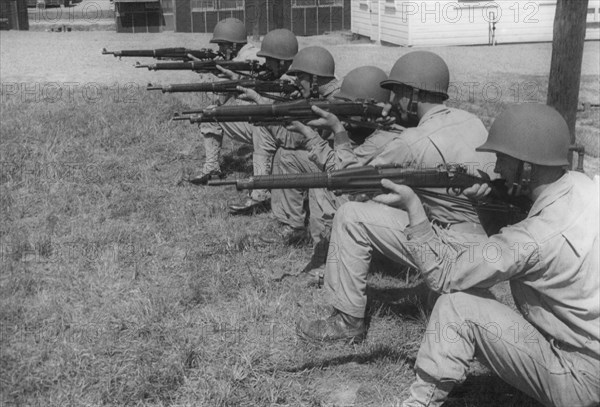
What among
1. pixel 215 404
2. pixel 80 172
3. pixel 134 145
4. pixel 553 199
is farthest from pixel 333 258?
pixel 134 145

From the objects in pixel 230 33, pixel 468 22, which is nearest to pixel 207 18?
pixel 468 22

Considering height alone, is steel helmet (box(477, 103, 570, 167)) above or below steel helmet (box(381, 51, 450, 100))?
below

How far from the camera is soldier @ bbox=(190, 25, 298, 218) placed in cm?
798

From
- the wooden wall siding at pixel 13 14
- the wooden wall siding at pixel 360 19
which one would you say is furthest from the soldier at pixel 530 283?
the wooden wall siding at pixel 13 14

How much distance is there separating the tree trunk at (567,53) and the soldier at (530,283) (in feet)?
13.8

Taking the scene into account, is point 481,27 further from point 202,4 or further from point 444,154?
point 444,154

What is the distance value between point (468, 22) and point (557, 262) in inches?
760

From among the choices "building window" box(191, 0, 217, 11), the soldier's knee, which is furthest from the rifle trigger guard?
"building window" box(191, 0, 217, 11)

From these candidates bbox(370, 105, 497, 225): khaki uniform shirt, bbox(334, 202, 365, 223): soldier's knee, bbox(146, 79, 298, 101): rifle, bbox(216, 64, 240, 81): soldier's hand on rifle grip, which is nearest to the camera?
bbox(370, 105, 497, 225): khaki uniform shirt

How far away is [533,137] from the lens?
3.82m

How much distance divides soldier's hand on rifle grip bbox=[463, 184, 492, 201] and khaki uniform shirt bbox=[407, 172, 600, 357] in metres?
0.49

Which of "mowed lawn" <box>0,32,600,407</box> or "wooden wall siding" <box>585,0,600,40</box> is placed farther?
"wooden wall siding" <box>585,0,600,40</box>

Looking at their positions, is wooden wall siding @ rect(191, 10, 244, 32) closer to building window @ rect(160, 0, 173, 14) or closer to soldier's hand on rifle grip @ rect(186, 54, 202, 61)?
building window @ rect(160, 0, 173, 14)

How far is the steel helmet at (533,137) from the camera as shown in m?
3.79
